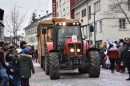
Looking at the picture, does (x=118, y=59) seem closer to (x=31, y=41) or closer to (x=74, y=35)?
(x=74, y=35)

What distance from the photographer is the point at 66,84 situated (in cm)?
1293

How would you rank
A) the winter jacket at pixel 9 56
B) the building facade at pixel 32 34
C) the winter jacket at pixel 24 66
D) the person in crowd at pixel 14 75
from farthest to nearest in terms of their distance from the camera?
the building facade at pixel 32 34 < the winter jacket at pixel 9 56 < the person in crowd at pixel 14 75 < the winter jacket at pixel 24 66

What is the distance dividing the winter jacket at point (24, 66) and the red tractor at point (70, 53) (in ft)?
14.4

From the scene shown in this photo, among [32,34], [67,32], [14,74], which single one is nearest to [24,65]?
[14,74]

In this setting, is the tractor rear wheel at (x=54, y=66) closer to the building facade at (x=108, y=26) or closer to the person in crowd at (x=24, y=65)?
the person in crowd at (x=24, y=65)

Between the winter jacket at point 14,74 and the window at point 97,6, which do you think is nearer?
the winter jacket at point 14,74

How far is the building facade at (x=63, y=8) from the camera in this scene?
5391cm

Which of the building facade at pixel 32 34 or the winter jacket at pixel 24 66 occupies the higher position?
the building facade at pixel 32 34

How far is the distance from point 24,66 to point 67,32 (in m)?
6.41

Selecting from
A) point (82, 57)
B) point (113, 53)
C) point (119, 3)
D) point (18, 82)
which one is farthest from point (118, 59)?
point (119, 3)

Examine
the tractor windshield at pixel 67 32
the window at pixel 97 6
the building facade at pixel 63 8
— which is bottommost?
the tractor windshield at pixel 67 32

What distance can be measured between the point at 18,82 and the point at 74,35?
5775mm

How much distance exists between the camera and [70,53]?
15.3 meters

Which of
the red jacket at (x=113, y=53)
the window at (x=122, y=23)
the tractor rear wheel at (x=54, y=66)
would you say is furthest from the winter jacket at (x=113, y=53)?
the window at (x=122, y=23)
